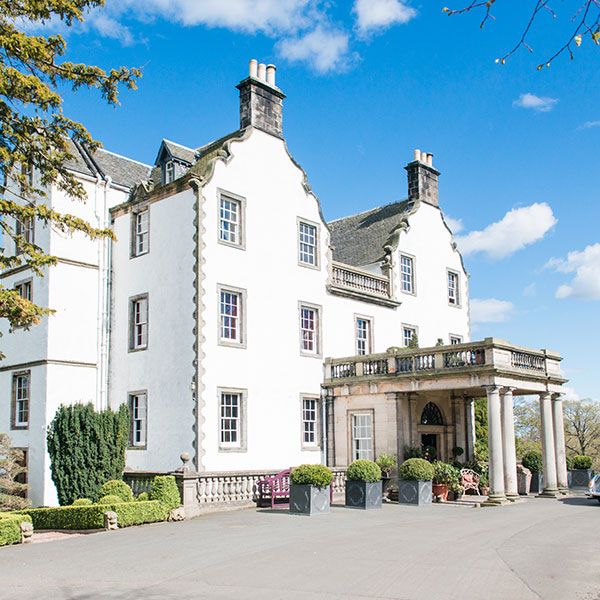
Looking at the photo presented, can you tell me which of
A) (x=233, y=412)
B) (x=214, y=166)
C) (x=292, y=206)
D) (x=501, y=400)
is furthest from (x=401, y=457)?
(x=214, y=166)

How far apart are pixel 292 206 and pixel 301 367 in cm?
622

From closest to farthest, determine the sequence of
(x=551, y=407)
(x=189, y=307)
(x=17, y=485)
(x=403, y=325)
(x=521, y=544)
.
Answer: (x=521, y=544)
(x=17, y=485)
(x=189, y=307)
(x=551, y=407)
(x=403, y=325)

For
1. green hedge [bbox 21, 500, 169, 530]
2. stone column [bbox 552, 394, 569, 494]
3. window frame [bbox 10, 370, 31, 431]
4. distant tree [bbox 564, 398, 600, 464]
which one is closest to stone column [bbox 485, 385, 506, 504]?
stone column [bbox 552, 394, 569, 494]

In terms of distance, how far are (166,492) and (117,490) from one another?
192 cm

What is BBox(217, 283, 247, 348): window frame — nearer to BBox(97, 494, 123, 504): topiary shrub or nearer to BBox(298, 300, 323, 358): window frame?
BBox(298, 300, 323, 358): window frame

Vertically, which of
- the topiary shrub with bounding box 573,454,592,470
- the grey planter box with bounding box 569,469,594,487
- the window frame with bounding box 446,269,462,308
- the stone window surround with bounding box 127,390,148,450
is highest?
the window frame with bounding box 446,269,462,308

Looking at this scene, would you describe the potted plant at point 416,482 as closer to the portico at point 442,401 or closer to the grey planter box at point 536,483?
the portico at point 442,401

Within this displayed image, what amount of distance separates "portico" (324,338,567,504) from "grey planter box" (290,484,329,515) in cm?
587

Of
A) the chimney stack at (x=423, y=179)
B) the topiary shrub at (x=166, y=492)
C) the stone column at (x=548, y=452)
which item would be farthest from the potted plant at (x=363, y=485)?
the chimney stack at (x=423, y=179)

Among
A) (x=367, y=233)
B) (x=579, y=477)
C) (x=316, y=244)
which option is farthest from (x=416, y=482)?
(x=367, y=233)

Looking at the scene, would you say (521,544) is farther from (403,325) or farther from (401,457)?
(403,325)

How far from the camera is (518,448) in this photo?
5194 centimetres

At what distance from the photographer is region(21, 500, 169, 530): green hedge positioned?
1920cm

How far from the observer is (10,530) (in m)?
17.1
